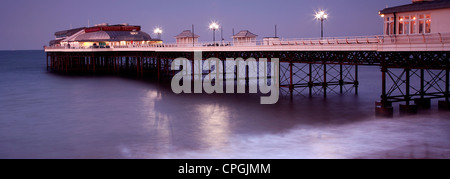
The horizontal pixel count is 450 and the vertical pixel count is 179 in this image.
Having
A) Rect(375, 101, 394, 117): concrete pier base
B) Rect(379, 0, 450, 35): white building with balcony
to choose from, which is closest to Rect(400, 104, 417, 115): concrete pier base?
Rect(375, 101, 394, 117): concrete pier base

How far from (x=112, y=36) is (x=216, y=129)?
77789 mm

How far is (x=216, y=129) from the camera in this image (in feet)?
97.3

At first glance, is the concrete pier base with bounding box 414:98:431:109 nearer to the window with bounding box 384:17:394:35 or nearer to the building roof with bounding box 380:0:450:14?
the window with bounding box 384:17:394:35

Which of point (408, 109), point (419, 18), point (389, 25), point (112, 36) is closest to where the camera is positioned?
point (419, 18)

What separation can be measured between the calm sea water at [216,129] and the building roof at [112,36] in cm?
5709

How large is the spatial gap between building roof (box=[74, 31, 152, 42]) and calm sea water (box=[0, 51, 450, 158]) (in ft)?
187

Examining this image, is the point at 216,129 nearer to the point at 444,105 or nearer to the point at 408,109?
the point at 408,109

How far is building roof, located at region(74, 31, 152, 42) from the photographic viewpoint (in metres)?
101

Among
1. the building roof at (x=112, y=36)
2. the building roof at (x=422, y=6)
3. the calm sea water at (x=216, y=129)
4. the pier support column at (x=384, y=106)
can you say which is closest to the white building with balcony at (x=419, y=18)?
the building roof at (x=422, y=6)

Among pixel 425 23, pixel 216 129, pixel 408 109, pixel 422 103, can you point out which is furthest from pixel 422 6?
pixel 216 129

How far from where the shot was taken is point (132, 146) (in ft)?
82.7

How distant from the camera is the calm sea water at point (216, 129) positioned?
23.8m
